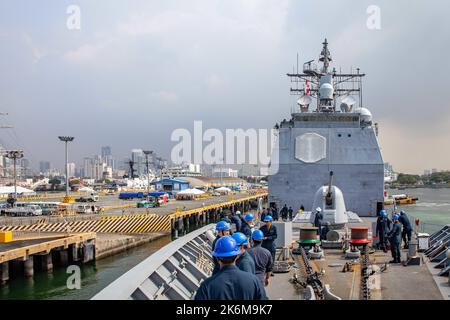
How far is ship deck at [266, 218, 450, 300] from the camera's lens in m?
7.69

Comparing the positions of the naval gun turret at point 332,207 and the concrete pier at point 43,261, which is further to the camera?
the concrete pier at point 43,261

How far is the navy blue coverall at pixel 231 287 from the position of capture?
3.51 meters

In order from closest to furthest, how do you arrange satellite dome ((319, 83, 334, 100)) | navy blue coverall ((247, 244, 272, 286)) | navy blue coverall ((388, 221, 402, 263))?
navy blue coverall ((247, 244, 272, 286)) < navy blue coverall ((388, 221, 402, 263)) < satellite dome ((319, 83, 334, 100))

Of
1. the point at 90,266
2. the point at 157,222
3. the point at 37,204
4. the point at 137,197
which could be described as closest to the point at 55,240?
the point at 90,266

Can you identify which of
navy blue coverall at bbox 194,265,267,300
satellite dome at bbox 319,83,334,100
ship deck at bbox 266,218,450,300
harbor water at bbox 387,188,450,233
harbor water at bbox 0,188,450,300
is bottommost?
harbor water at bbox 387,188,450,233

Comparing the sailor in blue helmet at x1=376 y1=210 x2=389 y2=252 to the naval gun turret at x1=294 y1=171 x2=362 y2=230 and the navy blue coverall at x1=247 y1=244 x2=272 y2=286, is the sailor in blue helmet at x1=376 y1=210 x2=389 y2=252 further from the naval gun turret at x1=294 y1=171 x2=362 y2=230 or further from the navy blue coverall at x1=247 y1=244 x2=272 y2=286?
the navy blue coverall at x1=247 y1=244 x2=272 y2=286

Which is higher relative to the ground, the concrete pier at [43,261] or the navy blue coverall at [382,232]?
the navy blue coverall at [382,232]

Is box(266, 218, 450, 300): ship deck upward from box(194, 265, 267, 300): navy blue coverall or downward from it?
downward

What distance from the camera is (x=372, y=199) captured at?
2461 cm

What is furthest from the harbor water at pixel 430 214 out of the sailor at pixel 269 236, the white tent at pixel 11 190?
the white tent at pixel 11 190

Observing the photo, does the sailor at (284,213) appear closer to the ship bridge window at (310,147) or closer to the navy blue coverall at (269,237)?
the ship bridge window at (310,147)

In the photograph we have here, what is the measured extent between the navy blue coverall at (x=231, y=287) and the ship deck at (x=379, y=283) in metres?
4.14

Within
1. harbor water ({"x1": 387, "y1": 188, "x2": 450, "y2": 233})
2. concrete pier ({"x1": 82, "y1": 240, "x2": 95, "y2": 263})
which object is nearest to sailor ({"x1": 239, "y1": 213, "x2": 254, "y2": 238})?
harbor water ({"x1": 387, "y1": 188, "x2": 450, "y2": 233})

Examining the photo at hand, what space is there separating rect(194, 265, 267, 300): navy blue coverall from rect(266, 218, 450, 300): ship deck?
13.6 ft
